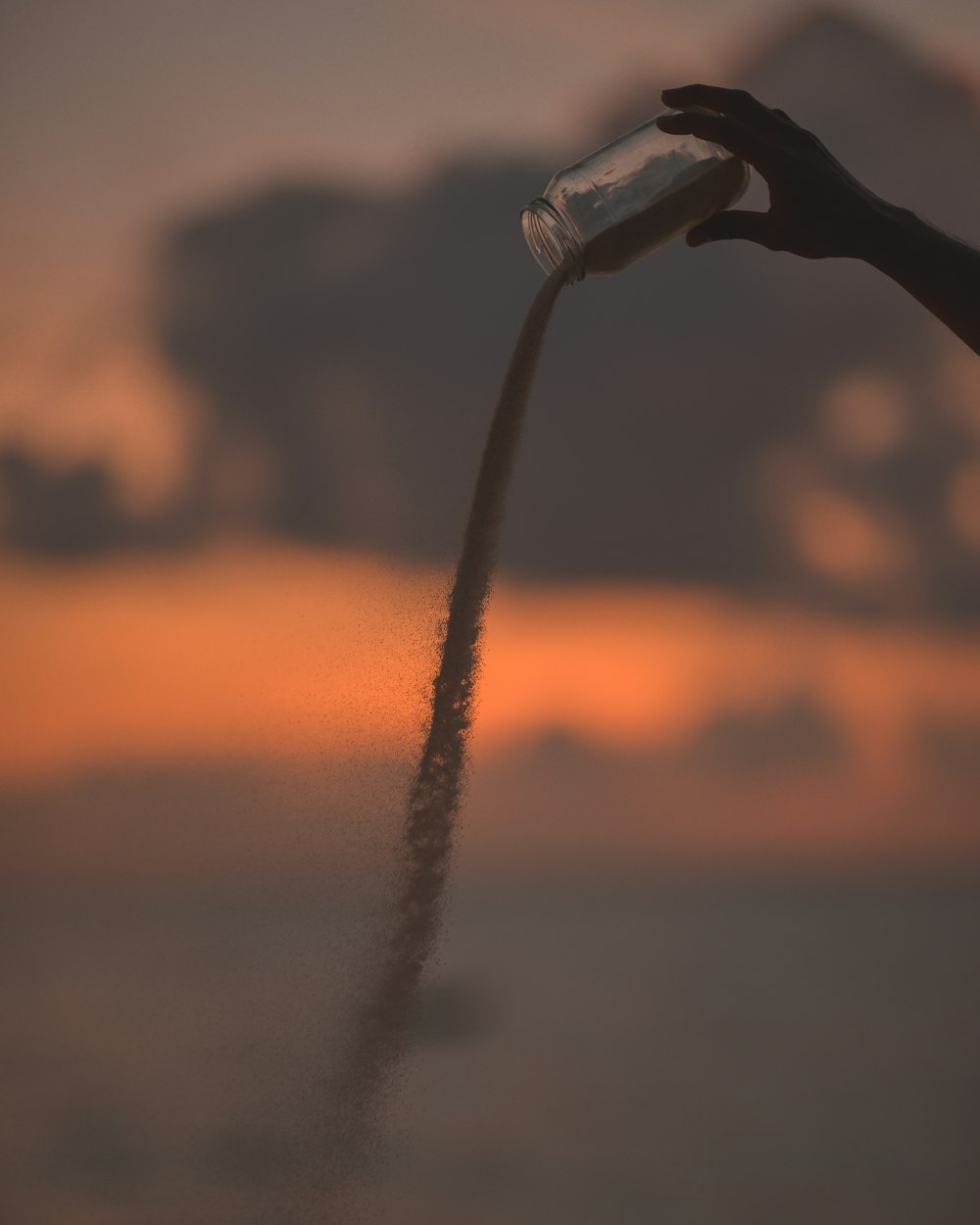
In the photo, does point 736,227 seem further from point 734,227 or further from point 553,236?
point 553,236

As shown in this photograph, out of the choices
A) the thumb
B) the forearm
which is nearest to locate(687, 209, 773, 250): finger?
the thumb

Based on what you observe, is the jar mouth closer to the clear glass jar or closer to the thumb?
the clear glass jar

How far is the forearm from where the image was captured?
997mm

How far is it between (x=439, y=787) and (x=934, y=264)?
82 cm

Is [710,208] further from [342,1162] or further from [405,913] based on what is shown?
[342,1162]

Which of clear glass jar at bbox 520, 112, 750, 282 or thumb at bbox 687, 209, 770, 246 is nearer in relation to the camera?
thumb at bbox 687, 209, 770, 246

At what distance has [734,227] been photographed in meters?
1.11

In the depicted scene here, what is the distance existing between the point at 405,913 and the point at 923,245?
0.98 m

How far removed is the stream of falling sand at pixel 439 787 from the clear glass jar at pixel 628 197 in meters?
0.05

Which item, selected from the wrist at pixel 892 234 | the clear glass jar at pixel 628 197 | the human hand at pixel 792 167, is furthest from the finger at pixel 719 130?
the clear glass jar at pixel 628 197

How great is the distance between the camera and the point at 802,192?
100cm

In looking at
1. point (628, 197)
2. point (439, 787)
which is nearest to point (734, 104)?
point (628, 197)

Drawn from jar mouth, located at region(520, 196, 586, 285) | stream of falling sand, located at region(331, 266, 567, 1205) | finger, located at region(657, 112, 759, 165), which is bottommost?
stream of falling sand, located at region(331, 266, 567, 1205)

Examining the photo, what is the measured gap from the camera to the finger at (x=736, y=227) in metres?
→ 1.07
